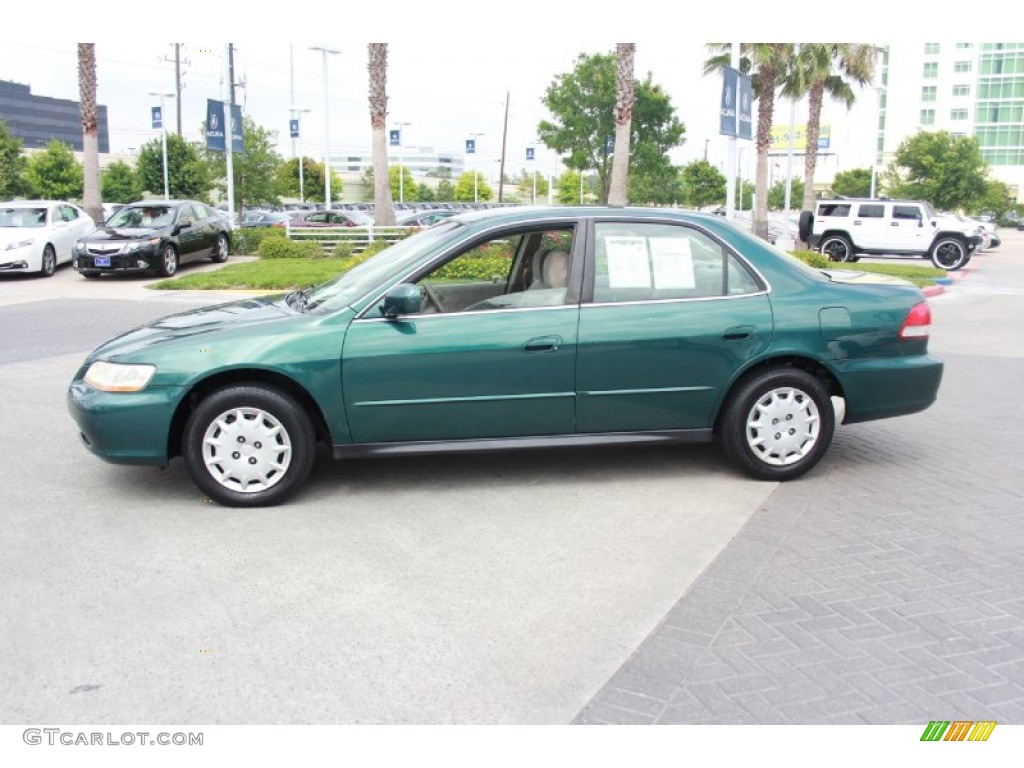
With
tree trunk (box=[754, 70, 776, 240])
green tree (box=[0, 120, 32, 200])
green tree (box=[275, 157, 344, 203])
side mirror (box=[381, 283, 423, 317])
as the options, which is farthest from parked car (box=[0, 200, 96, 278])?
green tree (box=[275, 157, 344, 203])

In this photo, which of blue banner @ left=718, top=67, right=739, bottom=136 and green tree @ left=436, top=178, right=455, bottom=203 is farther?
green tree @ left=436, top=178, right=455, bottom=203

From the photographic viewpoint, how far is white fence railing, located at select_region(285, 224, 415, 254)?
2427 centimetres

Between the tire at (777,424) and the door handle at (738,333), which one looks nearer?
the door handle at (738,333)

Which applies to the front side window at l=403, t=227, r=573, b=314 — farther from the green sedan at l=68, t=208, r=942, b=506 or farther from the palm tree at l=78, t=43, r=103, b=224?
the palm tree at l=78, t=43, r=103, b=224

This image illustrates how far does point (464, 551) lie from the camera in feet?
15.2

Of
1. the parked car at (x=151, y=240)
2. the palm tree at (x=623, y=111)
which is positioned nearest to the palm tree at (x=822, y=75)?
the palm tree at (x=623, y=111)

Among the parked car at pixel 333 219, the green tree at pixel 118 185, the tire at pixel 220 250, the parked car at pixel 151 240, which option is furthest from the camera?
the green tree at pixel 118 185

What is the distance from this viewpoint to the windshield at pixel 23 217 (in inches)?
788

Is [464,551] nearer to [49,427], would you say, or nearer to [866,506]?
[866,506]

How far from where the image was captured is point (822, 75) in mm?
31875

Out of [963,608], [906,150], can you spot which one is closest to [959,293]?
[963,608]

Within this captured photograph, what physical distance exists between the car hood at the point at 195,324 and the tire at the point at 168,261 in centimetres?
1448

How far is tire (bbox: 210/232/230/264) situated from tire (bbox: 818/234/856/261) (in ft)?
53.9

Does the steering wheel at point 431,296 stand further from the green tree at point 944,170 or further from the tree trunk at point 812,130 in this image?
the green tree at point 944,170
